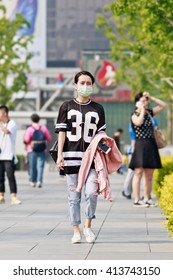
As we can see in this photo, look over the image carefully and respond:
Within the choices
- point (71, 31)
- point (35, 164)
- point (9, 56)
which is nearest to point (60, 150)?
point (35, 164)

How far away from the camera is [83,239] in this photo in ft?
44.4

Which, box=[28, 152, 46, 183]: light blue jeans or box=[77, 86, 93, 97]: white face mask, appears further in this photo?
box=[28, 152, 46, 183]: light blue jeans

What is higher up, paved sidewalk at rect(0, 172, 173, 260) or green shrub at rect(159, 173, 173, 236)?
green shrub at rect(159, 173, 173, 236)

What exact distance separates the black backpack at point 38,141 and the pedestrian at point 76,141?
14.1m

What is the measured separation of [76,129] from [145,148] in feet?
21.3

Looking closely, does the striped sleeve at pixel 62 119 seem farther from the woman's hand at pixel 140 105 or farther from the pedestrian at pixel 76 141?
the woman's hand at pixel 140 105

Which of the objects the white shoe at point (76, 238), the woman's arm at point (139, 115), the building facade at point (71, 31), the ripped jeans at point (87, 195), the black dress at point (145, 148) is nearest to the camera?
the white shoe at point (76, 238)

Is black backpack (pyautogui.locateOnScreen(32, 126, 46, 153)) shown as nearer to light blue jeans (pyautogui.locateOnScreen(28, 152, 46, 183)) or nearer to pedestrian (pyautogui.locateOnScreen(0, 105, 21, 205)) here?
light blue jeans (pyautogui.locateOnScreen(28, 152, 46, 183))

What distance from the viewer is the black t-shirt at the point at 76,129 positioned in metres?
13.3

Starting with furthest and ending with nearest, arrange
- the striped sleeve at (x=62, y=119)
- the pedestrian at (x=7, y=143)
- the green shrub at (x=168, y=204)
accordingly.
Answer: the pedestrian at (x=7, y=143) → the striped sleeve at (x=62, y=119) → the green shrub at (x=168, y=204)

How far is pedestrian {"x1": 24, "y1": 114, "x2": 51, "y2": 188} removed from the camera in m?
27.5

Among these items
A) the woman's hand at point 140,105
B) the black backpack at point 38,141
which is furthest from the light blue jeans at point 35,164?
the woman's hand at point 140,105

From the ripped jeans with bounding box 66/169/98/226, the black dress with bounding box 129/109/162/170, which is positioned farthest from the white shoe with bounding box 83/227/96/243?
the black dress with bounding box 129/109/162/170

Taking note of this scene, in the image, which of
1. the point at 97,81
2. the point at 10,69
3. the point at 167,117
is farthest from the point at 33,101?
the point at 10,69
